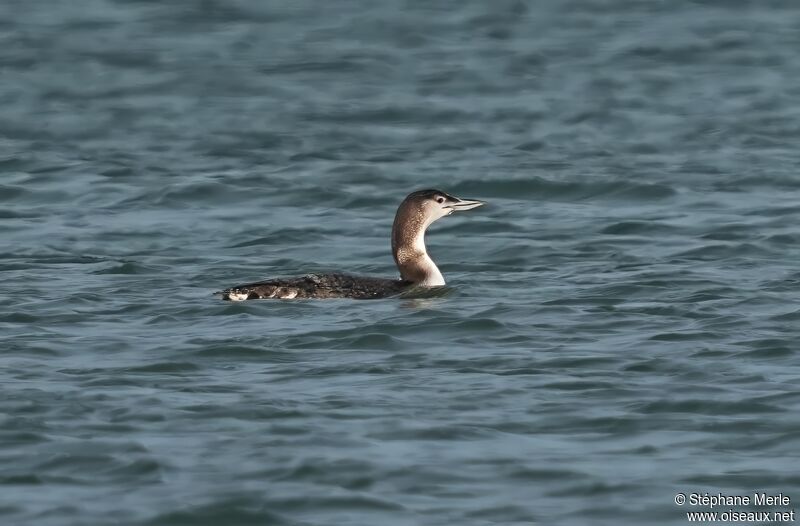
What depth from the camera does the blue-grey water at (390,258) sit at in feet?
26.6

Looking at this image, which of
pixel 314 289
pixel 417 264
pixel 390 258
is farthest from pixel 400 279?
pixel 390 258

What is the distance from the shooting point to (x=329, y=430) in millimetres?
8672

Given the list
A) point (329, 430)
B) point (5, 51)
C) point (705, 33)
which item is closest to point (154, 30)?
point (5, 51)

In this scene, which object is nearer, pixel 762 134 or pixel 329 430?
pixel 329 430

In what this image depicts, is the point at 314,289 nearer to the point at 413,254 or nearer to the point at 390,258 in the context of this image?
the point at 413,254

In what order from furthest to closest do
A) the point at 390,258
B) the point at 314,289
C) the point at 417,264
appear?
the point at 390,258, the point at 417,264, the point at 314,289

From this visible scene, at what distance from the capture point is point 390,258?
14250mm

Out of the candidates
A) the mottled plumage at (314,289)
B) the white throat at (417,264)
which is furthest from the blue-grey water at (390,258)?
the white throat at (417,264)

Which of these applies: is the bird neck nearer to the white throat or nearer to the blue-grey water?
the white throat

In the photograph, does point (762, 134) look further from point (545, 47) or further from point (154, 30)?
point (154, 30)

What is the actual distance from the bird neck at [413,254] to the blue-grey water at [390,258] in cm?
39

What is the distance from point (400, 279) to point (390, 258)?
1.57 metres

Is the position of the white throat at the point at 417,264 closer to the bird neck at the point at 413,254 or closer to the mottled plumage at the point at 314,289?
the bird neck at the point at 413,254

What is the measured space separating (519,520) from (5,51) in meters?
17.1
